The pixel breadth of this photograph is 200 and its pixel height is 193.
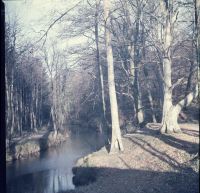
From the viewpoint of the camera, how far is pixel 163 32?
1261 cm

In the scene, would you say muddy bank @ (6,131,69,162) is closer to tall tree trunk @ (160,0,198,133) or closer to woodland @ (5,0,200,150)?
woodland @ (5,0,200,150)

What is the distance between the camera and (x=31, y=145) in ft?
78.8

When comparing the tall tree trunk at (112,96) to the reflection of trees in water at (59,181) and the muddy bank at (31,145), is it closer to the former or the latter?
the reflection of trees in water at (59,181)

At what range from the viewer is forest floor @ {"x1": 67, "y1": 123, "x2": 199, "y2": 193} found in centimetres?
860

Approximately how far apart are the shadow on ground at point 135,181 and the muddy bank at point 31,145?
32.7ft

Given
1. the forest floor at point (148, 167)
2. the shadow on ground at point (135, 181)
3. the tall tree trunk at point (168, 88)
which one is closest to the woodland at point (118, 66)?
the tall tree trunk at point (168, 88)

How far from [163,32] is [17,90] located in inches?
856

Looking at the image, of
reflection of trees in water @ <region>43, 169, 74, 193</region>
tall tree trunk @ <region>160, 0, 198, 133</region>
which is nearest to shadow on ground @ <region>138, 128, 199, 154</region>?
tall tree trunk @ <region>160, 0, 198, 133</region>

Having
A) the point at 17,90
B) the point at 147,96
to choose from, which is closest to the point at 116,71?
the point at 147,96

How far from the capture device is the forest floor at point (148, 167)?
8.60 metres

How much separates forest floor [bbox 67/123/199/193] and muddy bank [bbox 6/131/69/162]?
854 centimetres

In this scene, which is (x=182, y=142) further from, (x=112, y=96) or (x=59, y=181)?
(x=59, y=181)

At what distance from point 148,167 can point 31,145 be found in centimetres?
1559

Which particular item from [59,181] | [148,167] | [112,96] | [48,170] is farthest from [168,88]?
[48,170]
